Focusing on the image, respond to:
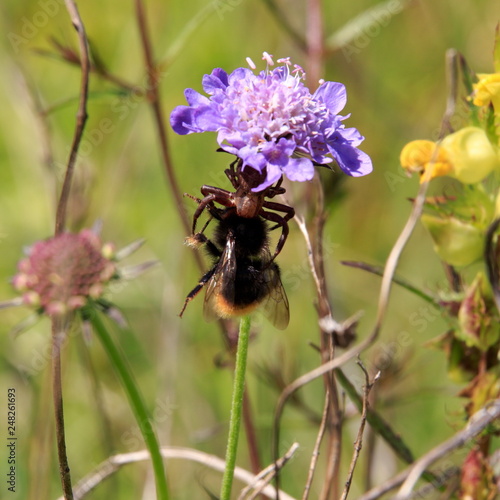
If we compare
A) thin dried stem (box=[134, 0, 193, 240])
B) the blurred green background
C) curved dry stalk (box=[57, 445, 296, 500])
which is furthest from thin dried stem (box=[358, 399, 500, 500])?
thin dried stem (box=[134, 0, 193, 240])

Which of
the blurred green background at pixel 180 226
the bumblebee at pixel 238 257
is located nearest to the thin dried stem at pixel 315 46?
the blurred green background at pixel 180 226

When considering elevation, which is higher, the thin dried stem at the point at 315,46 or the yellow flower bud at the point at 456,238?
the thin dried stem at the point at 315,46

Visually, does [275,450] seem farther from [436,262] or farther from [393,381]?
[436,262]

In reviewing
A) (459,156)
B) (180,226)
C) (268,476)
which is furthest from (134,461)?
(180,226)

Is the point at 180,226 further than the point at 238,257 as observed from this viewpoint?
Yes

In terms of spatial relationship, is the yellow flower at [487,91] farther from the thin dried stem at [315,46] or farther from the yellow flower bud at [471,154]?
the thin dried stem at [315,46]

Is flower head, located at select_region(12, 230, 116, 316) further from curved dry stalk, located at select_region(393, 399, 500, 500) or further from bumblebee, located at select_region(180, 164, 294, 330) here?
curved dry stalk, located at select_region(393, 399, 500, 500)

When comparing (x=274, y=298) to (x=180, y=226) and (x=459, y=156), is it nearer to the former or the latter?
(x=459, y=156)
